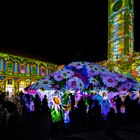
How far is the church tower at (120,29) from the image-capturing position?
151 feet

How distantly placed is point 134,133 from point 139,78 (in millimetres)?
23904

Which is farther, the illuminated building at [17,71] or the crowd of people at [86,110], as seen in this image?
the illuminated building at [17,71]

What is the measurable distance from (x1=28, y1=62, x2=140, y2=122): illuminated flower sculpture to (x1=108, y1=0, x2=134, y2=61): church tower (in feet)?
109

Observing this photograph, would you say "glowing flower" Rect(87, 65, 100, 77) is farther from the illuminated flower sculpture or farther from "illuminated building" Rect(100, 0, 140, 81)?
"illuminated building" Rect(100, 0, 140, 81)

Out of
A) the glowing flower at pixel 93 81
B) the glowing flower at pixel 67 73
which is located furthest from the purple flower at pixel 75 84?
the glowing flower at pixel 93 81

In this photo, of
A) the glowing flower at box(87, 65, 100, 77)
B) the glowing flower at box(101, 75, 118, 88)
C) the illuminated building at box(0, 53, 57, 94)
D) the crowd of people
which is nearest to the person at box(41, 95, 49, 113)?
the crowd of people

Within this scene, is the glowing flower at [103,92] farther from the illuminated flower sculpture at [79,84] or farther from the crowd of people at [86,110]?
the crowd of people at [86,110]

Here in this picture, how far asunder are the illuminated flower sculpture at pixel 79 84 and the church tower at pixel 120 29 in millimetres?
33198

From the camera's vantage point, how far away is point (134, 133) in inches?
364

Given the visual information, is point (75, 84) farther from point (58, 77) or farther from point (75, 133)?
point (75, 133)

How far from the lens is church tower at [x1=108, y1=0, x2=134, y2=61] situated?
151 feet

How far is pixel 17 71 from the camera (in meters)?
42.4

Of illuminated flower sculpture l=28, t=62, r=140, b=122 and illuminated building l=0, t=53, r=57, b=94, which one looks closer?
illuminated flower sculpture l=28, t=62, r=140, b=122

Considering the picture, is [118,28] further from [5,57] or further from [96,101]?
[96,101]
